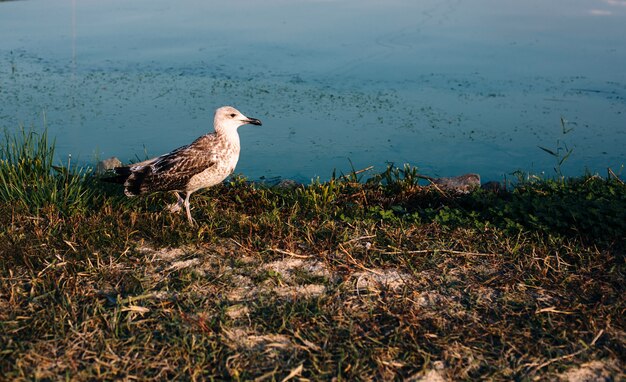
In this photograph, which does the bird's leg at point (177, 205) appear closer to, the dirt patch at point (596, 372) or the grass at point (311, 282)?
the grass at point (311, 282)

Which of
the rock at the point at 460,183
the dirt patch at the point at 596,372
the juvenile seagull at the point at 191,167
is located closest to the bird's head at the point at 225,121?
the juvenile seagull at the point at 191,167

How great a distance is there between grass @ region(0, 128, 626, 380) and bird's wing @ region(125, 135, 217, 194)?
0.25 metres

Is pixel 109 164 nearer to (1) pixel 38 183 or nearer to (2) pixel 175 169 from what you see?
(1) pixel 38 183

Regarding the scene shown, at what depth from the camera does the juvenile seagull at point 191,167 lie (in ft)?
18.4

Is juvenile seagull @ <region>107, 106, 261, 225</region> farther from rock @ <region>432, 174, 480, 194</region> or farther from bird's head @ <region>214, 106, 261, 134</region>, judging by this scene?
rock @ <region>432, 174, 480, 194</region>

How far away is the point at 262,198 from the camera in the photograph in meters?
6.17

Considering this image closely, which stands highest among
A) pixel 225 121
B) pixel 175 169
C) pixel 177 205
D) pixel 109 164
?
pixel 225 121

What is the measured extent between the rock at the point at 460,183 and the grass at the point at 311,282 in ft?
1.20

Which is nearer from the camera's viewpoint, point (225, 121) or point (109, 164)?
point (225, 121)

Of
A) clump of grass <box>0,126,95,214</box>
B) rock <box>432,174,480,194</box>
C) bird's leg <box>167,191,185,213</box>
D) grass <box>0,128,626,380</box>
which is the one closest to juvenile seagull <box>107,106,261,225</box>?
bird's leg <box>167,191,185,213</box>

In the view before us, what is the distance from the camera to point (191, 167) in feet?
18.3

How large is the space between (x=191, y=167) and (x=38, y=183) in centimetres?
140

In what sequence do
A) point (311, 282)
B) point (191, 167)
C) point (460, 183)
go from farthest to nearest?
point (460, 183), point (191, 167), point (311, 282)

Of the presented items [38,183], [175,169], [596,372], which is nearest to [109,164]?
[38,183]
